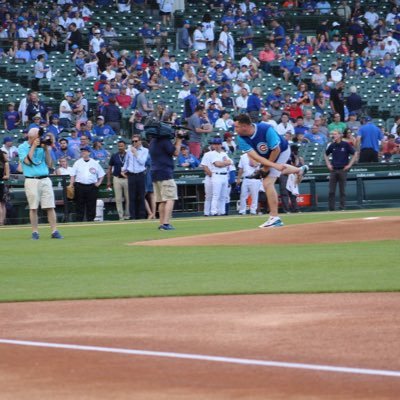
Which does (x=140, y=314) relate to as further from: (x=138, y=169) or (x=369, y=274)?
(x=138, y=169)

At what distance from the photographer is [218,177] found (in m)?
27.0

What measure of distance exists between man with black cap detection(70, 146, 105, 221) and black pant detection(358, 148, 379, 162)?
759 cm

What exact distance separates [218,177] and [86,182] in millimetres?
3241

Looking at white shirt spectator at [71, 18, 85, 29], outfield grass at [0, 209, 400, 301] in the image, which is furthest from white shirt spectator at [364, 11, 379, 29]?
outfield grass at [0, 209, 400, 301]

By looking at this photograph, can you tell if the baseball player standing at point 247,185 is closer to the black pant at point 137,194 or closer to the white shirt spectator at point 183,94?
the black pant at point 137,194

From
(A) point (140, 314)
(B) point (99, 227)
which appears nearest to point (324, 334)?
(A) point (140, 314)

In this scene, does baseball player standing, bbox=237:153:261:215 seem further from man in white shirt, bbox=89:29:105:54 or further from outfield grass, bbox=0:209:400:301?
outfield grass, bbox=0:209:400:301

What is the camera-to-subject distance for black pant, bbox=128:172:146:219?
2641cm

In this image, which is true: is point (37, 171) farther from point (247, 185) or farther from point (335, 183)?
point (335, 183)

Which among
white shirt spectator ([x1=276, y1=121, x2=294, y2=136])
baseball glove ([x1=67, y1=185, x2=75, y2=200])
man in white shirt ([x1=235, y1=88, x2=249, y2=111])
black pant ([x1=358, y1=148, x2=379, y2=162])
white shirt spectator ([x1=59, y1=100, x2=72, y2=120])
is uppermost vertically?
man in white shirt ([x1=235, y1=88, x2=249, y2=111])

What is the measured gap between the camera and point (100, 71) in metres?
32.9

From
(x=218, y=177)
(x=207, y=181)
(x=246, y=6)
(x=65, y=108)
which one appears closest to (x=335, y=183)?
(x=218, y=177)

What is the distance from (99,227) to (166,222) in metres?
2.51

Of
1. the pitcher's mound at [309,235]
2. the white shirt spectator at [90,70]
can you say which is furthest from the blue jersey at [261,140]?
the white shirt spectator at [90,70]
